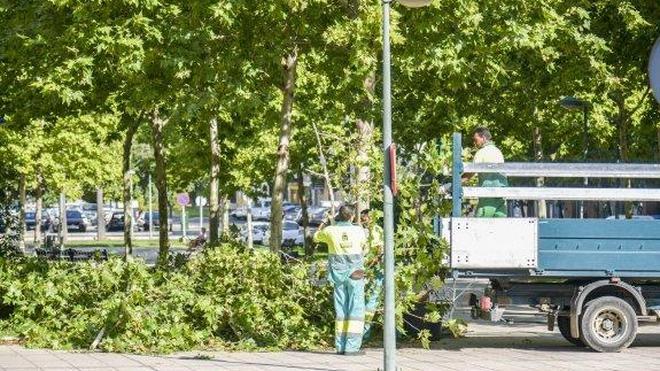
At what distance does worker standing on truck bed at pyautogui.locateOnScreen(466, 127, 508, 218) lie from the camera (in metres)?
15.0

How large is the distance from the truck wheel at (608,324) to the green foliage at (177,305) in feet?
9.98

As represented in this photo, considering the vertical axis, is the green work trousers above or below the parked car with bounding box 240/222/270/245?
above

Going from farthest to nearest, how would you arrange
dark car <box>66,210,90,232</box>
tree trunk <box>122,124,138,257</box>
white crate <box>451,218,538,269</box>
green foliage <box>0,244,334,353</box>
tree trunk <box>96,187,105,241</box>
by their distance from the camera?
dark car <box>66,210,90,232</box> < tree trunk <box>96,187,105,241</box> < tree trunk <box>122,124,138,257</box> < green foliage <box>0,244,334,353</box> < white crate <box>451,218,538,269</box>

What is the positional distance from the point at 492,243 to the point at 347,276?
5.55 feet

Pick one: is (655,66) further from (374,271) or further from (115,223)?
(115,223)

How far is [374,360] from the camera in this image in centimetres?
1424

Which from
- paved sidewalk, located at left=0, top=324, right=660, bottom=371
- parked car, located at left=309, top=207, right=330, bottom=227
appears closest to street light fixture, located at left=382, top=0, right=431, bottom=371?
paved sidewalk, located at left=0, top=324, right=660, bottom=371

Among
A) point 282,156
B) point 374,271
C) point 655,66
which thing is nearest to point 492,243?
point 374,271

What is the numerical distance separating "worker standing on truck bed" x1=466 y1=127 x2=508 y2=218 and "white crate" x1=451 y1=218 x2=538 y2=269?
0.41 m

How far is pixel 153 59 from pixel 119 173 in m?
44.2

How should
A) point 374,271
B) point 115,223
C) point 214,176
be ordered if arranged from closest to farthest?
1. point 374,271
2. point 214,176
3. point 115,223

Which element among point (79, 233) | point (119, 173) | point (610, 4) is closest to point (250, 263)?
point (610, 4)

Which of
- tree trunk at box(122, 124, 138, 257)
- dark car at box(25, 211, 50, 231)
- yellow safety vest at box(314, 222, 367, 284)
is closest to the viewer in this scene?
yellow safety vest at box(314, 222, 367, 284)

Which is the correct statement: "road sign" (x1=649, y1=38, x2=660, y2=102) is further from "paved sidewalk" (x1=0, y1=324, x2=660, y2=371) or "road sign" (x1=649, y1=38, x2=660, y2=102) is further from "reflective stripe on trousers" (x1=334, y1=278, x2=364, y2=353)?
"reflective stripe on trousers" (x1=334, y1=278, x2=364, y2=353)
